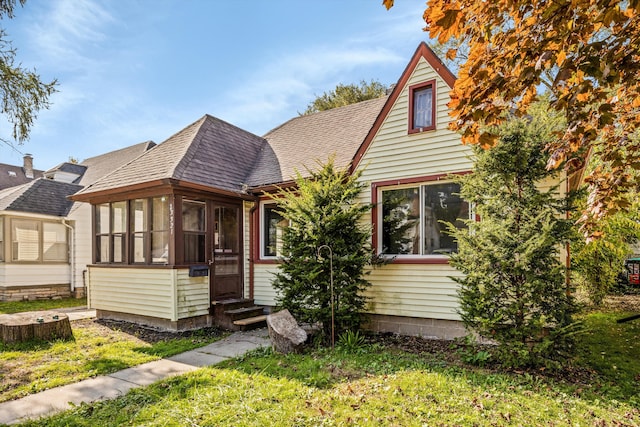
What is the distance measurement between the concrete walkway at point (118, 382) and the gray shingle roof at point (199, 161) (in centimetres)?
350

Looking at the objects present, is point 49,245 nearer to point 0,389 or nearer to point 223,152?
point 223,152

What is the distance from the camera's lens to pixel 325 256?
6.61 metres

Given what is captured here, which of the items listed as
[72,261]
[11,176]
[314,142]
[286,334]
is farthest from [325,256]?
[11,176]

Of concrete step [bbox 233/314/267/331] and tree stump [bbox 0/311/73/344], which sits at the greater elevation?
tree stump [bbox 0/311/73/344]

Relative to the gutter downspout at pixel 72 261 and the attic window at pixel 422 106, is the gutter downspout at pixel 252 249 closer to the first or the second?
the attic window at pixel 422 106

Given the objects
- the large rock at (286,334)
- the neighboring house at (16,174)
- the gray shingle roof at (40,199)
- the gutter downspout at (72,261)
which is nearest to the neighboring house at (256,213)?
the large rock at (286,334)

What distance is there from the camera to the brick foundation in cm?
1241

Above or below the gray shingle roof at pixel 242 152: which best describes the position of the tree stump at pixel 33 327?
below

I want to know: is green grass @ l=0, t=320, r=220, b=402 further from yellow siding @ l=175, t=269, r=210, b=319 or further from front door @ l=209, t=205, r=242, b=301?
front door @ l=209, t=205, r=242, b=301

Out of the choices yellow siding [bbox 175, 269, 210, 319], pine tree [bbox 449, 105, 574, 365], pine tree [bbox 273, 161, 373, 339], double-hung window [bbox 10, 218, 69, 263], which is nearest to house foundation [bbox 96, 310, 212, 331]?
yellow siding [bbox 175, 269, 210, 319]

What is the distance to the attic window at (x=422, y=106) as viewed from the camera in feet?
23.0

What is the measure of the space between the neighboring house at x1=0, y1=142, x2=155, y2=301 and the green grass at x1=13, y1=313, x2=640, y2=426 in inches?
456

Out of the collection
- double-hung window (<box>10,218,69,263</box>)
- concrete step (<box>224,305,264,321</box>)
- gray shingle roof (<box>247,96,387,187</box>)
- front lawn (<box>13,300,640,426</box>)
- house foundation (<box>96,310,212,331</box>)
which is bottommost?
house foundation (<box>96,310,212,331</box>)

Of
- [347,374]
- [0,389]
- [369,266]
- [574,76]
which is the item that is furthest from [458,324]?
[0,389]
